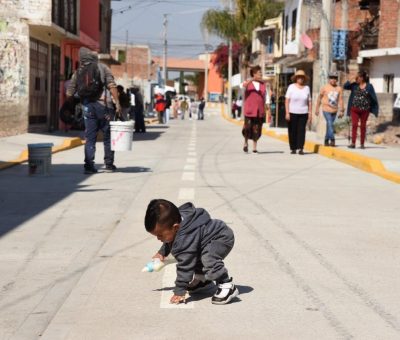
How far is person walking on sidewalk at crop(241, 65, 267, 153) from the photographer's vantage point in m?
17.9

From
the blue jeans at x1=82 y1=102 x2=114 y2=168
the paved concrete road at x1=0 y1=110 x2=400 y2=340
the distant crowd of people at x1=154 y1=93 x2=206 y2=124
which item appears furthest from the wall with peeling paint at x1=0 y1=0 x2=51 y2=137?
the distant crowd of people at x1=154 y1=93 x2=206 y2=124

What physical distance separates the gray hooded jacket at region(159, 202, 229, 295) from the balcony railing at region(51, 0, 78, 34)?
20789mm

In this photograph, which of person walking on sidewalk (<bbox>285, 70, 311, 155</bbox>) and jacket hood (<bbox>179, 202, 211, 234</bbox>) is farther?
person walking on sidewalk (<bbox>285, 70, 311, 155</bbox>)

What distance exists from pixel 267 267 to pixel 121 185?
219 inches

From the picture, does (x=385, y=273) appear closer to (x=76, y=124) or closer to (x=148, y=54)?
(x=76, y=124)

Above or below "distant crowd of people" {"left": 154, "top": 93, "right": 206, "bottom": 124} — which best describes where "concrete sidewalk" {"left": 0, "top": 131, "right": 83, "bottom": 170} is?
below

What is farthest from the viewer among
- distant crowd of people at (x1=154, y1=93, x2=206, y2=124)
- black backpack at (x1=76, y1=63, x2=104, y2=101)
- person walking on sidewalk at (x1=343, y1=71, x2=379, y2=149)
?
distant crowd of people at (x1=154, y1=93, x2=206, y2=124)

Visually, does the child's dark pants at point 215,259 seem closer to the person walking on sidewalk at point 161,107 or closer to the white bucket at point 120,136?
the white bucket at point 120,136

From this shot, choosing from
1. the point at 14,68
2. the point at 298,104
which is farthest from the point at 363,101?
the point at 14,68

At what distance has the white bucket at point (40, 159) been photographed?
487 inches

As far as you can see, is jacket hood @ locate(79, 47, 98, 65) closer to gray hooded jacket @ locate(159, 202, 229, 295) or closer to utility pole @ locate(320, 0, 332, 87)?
gray hooded jacket @ locate(159, 202, 229, 295)

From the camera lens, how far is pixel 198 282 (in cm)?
521

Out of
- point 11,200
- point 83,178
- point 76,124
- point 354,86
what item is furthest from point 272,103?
point 11,200

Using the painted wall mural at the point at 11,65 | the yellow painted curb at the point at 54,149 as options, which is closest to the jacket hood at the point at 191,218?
the yellow painted curb at the point at 54,149
